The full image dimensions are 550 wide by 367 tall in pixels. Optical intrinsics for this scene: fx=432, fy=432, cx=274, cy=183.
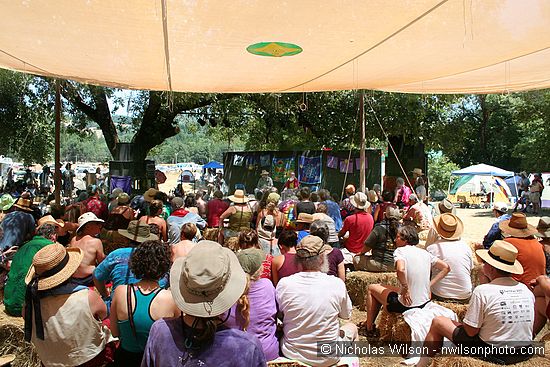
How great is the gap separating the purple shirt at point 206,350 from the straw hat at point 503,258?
1.98m

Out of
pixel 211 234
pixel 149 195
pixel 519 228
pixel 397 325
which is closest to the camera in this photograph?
pixel 397 325

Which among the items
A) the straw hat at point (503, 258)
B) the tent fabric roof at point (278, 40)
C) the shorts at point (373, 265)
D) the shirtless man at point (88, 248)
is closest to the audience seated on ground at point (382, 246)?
the shorts at point (373, 265)

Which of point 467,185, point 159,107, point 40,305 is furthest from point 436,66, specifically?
point 467,185

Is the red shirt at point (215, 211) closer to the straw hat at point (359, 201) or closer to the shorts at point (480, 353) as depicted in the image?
the straw hat at point (359, 201)

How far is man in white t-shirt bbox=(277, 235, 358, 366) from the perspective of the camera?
2.81m

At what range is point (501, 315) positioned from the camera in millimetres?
2738

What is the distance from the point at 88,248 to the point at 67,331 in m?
1.61

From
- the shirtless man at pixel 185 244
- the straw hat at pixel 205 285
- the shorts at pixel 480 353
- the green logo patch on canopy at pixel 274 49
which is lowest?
the shorts at pixel 480 353

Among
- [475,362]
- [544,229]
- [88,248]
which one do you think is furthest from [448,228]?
[88,248]

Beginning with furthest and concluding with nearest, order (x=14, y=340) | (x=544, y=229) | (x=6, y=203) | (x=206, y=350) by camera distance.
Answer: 1. (x=6, y=203)
2. (x=544, y=229)
3. (x=14, y=340)
4. (x=206, y=350)

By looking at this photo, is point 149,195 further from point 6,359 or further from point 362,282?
point 6,359

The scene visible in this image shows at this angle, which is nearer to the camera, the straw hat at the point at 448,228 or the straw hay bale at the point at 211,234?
the straw hat at the point at 448,228

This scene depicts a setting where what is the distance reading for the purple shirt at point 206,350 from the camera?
156 centimetres

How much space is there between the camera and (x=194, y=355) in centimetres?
157
